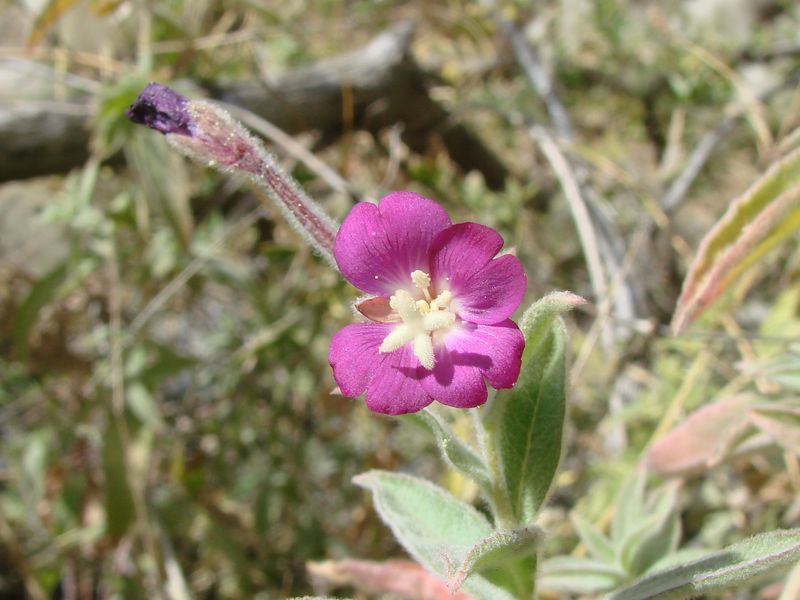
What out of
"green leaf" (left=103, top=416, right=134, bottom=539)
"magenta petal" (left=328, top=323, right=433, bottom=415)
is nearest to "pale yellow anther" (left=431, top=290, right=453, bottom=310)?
"magenta petal" (left=328, top=323, right=433, bottom=415)

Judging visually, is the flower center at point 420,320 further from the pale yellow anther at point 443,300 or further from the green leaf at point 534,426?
the green leaf at point 534,426

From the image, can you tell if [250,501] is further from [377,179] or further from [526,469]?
[526,469]

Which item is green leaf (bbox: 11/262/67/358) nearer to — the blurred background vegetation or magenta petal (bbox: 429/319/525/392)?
the blurred background vegetation

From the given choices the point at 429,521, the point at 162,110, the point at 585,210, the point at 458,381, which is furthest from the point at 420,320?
the point at 585,210

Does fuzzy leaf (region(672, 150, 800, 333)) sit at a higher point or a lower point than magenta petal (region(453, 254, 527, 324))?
lower

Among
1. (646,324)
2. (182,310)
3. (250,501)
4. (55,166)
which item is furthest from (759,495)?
(55,166)

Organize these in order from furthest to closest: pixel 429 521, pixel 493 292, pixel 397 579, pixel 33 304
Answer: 1. pixel 33 304
2. pixel 397 579
3. pixel 429 521
4. pixel 493 292

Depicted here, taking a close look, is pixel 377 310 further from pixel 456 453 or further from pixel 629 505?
pixel 629 505
